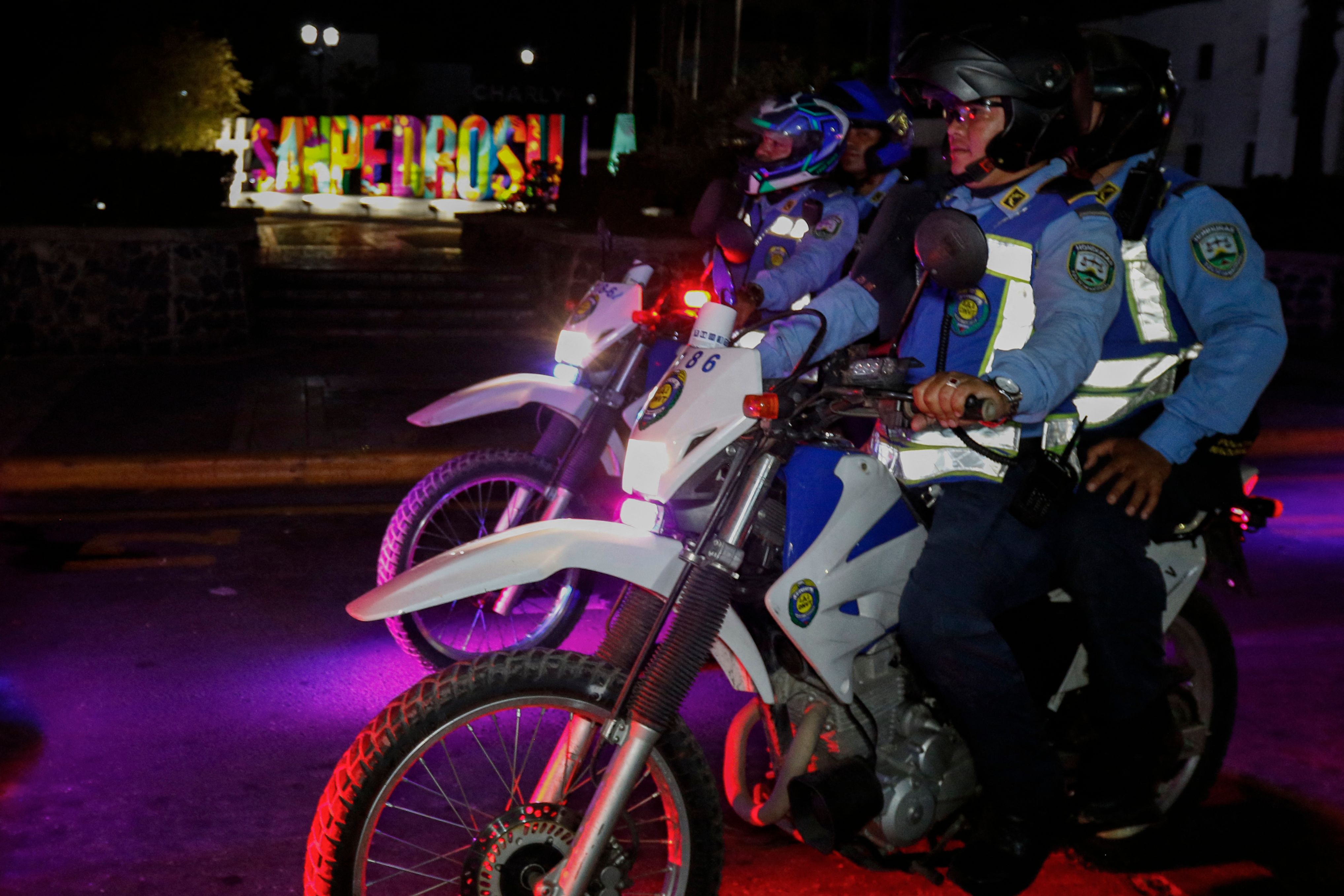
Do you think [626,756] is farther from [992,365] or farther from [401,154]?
[401,154]

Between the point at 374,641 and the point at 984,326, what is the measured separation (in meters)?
3.43

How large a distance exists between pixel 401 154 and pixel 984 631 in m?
34.9

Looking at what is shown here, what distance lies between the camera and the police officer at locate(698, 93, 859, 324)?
17.6 feet

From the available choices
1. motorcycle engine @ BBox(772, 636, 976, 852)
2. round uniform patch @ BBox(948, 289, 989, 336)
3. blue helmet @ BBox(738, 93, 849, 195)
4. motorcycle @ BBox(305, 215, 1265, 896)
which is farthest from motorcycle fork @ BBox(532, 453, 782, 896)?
blue helmet @ BBox(738, 93, 849, 195)

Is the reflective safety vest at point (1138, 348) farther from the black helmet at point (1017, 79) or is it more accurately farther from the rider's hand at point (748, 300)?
the rider's hand at point (748, 300)

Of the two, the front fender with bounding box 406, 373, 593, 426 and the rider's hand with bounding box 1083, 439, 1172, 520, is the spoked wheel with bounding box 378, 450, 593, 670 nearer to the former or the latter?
the front fender with bounding box 406, 373, 593, 426

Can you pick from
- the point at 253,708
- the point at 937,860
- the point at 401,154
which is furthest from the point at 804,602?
the point at 401,154

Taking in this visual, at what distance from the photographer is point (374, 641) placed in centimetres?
573

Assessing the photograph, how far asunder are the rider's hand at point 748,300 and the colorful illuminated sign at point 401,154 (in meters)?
29.4

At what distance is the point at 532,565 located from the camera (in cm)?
295

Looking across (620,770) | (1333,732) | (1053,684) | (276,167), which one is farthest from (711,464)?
(276,167)

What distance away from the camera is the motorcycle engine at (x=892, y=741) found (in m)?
3.27

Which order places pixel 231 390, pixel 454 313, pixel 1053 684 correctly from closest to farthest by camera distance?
pixel 1053 684 → pixel 231 390 → pixel 454 313

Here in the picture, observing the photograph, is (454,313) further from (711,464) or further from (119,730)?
(711,464)
